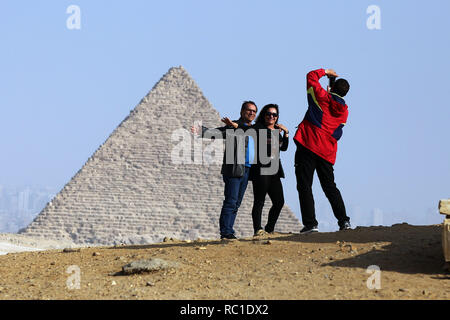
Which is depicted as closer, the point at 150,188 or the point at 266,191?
the point at 266,191

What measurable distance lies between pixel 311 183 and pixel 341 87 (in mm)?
912

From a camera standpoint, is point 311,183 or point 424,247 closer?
point 424,247

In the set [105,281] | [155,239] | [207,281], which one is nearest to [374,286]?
[207,281]

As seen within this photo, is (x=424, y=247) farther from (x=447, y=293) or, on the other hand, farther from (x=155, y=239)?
(x=155, y=239)

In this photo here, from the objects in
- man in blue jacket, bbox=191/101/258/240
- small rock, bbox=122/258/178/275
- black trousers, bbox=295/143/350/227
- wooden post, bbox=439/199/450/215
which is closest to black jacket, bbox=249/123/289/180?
man in blue jacket, bbox=191/101/258/240

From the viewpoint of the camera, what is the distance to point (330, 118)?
10.3m

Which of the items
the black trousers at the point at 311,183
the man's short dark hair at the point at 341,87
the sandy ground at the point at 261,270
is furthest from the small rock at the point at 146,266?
the man's short dark hair at the point at 341,87

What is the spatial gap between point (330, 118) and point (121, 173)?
3251 inches

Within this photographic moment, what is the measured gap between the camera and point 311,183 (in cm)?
1045

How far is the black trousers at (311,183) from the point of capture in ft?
33.8

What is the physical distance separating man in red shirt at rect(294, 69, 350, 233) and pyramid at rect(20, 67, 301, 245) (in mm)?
70332

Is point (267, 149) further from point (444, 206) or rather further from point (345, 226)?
point (444, 206)

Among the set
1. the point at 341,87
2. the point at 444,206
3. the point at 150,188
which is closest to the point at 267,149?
the point at 341,87

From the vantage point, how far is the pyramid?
8394cm
